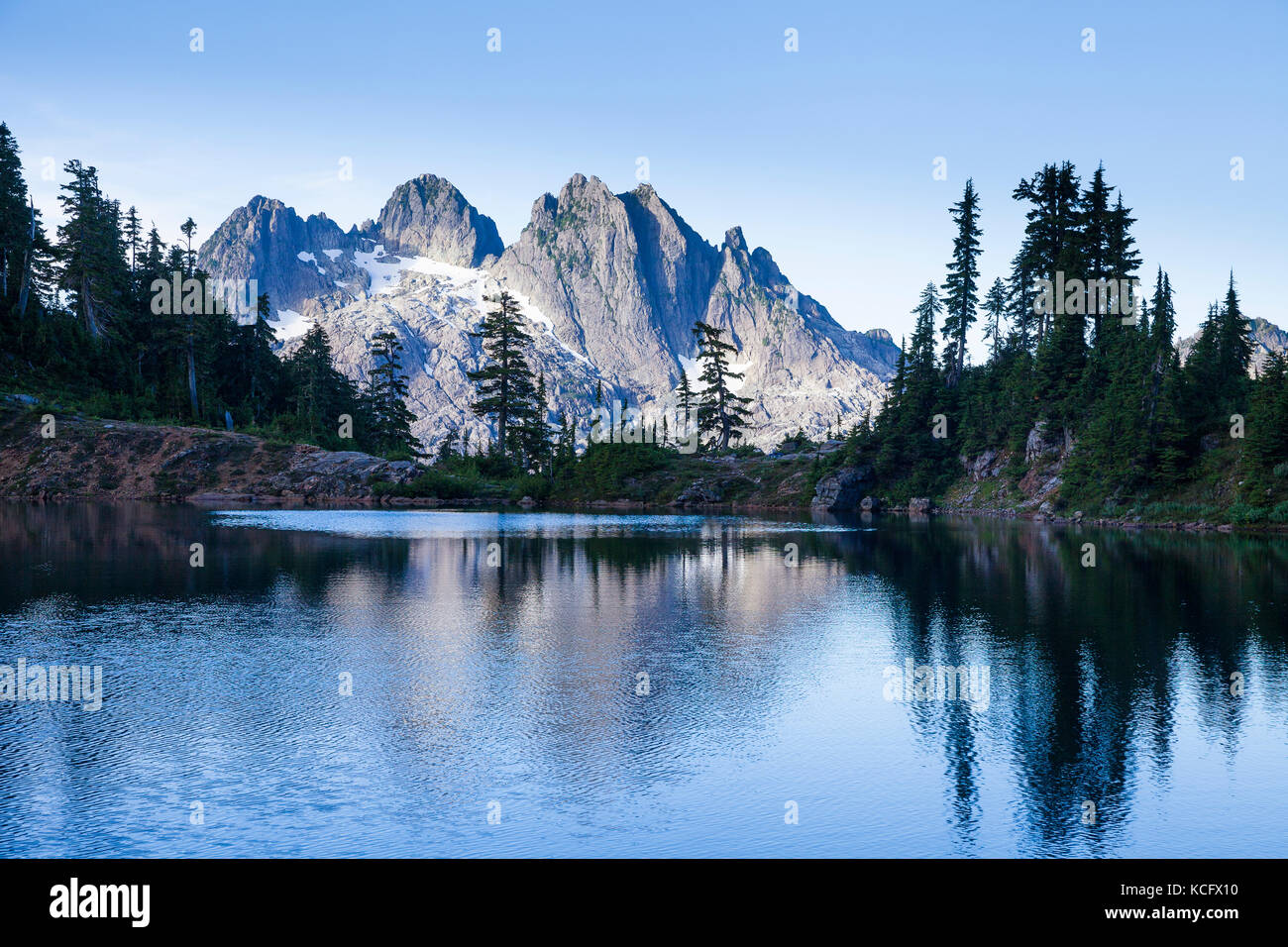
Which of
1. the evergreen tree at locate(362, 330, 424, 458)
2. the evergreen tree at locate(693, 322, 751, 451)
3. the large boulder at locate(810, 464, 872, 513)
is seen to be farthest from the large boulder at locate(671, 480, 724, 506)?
the evergreen tree at locate(362, 330, 424, 458)

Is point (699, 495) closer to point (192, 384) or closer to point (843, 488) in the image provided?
point (843, 488)

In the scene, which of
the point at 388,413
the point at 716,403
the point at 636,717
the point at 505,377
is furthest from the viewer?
the point at 716,403

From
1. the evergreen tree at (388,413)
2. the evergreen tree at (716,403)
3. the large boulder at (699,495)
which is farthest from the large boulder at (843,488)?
the evergreen tree at (388,413)

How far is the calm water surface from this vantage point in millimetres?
9422

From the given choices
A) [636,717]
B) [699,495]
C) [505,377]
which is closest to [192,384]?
[505,377]

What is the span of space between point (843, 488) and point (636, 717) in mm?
82869

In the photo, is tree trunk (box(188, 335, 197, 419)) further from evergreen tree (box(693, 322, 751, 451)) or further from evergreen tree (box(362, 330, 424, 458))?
evergreen tree (box(693, 322, 751, 451))

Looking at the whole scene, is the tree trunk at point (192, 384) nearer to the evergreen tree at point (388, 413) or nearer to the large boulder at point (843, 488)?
the evergreen tree at point (388, 413)

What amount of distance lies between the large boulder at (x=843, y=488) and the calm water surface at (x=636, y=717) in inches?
2493

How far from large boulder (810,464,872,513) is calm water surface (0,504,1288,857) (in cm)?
6333

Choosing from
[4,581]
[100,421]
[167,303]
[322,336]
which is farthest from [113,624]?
[322,336]

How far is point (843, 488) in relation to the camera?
93.7m

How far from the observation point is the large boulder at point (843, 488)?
93.1 meters
